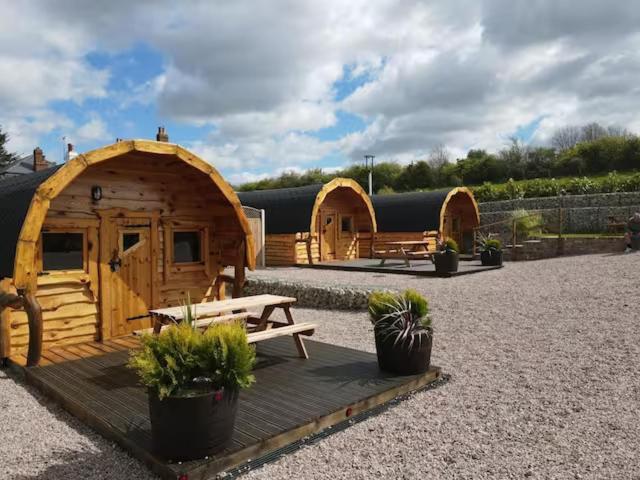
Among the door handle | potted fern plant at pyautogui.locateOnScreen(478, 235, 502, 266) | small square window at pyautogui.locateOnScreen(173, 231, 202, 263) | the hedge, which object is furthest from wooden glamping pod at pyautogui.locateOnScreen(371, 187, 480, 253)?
the door handle

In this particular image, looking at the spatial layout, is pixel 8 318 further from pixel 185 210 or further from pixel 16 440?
pixel 185 210

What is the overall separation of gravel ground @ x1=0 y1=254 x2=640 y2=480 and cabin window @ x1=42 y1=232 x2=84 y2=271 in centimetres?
164

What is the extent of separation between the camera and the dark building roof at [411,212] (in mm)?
19938

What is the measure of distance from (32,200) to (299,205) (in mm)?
12645

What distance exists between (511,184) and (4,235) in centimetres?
2644

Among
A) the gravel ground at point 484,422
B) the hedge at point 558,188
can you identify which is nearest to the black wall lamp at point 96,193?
the gravel ground at point 484,422

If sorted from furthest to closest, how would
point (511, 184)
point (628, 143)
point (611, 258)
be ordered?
point (628, 143) → point (511, 184) → point (611, 258)

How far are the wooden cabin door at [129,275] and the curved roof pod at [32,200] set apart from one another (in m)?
1.35

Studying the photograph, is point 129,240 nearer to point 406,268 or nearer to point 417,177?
point 406,268

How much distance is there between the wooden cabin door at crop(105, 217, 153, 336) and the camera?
725 cm

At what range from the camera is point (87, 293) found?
700cm

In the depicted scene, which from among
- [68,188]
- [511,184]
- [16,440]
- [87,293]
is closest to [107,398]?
[16,440]

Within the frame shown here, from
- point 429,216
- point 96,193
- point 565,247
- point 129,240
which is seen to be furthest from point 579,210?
point 96,193

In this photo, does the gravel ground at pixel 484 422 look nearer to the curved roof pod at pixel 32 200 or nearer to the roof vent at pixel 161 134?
the curved roof pod at pixel 32 200
